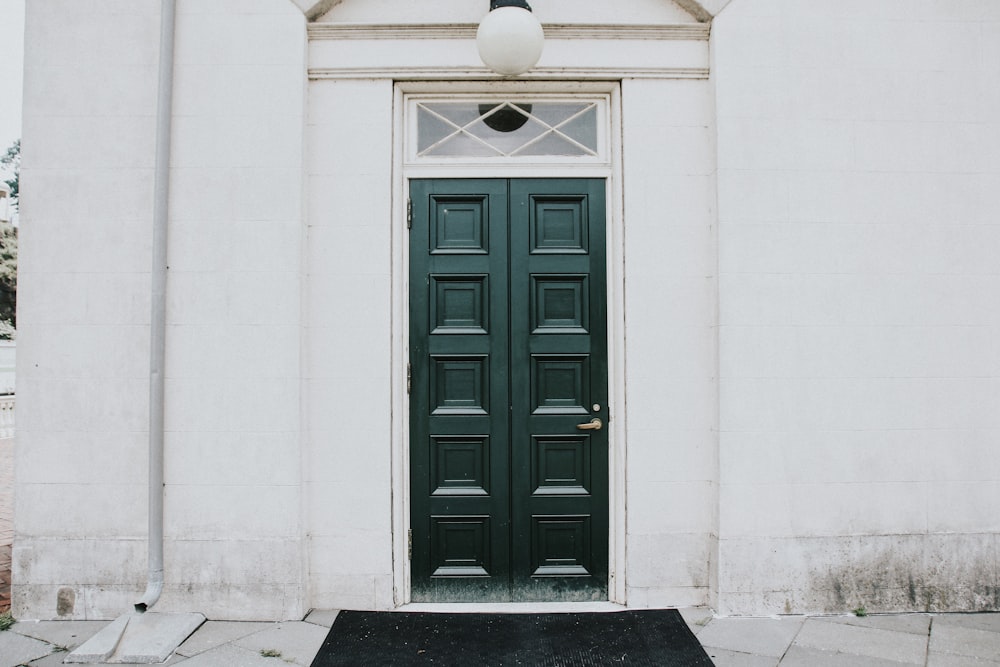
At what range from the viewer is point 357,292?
420cm

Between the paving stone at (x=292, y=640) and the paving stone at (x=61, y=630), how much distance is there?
91cm

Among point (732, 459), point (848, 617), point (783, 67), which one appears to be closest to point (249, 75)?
point (783, 67)

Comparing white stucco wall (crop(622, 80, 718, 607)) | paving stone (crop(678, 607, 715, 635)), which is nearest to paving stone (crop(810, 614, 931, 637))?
paving stone (crop(678, 607, 715, 635))

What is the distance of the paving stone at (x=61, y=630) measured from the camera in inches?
148

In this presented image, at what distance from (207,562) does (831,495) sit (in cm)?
381

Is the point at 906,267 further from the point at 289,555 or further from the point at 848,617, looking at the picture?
the point at 289,555

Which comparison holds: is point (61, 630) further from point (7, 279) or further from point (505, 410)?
point (7, 279)

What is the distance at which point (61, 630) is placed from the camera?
390 centimetres

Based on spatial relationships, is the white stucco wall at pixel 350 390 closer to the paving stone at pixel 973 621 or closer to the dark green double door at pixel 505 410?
the dark green double door at pixel 505 410

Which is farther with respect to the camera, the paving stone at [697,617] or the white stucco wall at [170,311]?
the white stucco wall at [170,311]

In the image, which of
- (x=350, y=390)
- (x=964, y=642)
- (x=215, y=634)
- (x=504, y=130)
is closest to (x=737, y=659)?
(x=964, y=642)

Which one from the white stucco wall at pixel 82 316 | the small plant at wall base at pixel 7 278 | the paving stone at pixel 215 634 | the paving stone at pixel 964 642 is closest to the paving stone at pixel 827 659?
the paving stone at pixel 964 642

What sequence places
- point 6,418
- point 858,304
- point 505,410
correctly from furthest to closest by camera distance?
point 6,418, point 505,410, point 858,304

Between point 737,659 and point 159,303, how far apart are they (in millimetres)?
3798
